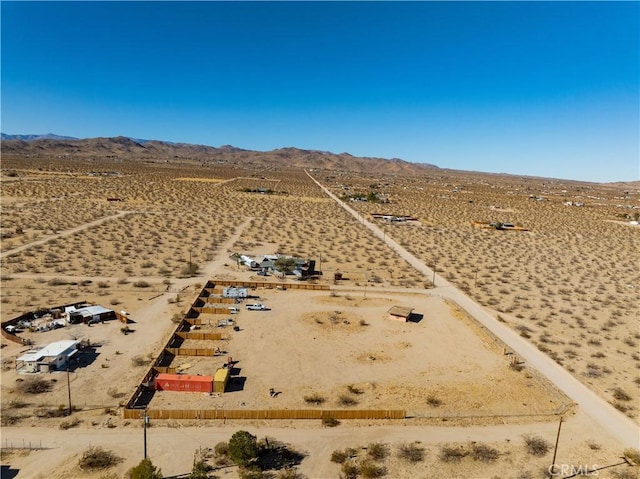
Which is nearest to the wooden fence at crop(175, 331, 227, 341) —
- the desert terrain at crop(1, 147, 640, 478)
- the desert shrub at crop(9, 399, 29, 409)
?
the desert terrain at crop(1, 147, 640, 478)

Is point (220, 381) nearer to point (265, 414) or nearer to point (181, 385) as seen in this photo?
point (181, 385)

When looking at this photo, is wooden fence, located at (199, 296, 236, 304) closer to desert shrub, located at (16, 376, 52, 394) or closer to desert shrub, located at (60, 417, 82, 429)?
desert shrub, located at (16, 376, 52, 394)

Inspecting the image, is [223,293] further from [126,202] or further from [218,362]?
[126,202]

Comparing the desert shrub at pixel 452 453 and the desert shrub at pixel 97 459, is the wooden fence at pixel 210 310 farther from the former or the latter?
the desert shrub at pixel 452 453

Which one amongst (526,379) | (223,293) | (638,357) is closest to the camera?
(526,379)

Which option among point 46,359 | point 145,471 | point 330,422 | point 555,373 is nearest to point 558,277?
point 555,373

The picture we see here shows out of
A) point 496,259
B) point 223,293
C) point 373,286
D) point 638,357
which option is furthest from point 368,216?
point 638,357
